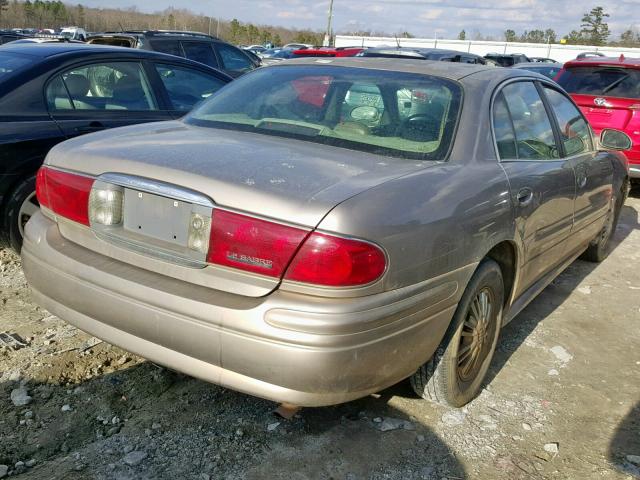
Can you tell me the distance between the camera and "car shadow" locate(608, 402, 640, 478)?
265 cm

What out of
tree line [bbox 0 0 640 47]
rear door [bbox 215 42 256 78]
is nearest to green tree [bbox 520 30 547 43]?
tree line [bbox 0 0 640 47]

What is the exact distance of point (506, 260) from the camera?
305cm

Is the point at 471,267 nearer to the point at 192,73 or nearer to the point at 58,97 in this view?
the point at 58,97

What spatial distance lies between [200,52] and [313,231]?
8546 mm

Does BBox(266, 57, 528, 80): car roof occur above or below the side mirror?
above

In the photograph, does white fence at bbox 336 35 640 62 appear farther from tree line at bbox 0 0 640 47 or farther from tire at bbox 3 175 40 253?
tire at bbox 3 175 40 253

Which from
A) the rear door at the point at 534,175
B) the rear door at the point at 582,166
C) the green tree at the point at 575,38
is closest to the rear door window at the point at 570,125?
the rear door at the point at 582,166

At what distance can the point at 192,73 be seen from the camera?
550 cm

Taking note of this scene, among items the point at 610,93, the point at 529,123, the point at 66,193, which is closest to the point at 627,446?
the point at 529,123

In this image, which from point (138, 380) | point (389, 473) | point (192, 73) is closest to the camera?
point (389, 473)

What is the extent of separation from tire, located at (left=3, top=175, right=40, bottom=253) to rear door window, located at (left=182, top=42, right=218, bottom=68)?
6103 millimetres

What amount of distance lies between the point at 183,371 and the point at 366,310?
0.73 m

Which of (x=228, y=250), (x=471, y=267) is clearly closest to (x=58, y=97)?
(x=228, y=250)

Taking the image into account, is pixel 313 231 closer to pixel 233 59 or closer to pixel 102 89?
pixel 102 89
